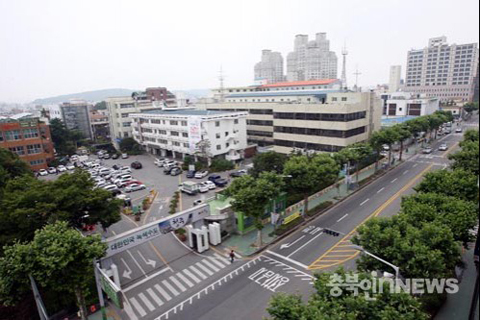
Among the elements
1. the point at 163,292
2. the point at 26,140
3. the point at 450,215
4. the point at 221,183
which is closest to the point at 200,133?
the point at 221,183

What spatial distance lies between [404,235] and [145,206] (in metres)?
31.4

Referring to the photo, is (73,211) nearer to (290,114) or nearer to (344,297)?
(344,297)

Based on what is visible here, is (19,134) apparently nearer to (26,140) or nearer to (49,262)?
(26,140)

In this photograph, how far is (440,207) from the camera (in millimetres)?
19375

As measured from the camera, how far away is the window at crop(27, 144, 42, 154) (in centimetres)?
6100

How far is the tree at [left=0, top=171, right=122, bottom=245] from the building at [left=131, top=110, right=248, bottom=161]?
1262 inches

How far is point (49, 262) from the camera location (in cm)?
1430

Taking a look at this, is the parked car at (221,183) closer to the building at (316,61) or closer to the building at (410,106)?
the building at (410,106)

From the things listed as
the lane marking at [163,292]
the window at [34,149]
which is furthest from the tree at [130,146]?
the lane marking at [163,292]

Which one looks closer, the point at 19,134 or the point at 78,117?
the point at 19,134

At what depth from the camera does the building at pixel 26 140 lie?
5809cm

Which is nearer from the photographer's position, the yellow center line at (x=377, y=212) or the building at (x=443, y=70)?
the yellow center line at (x=377, y=212)

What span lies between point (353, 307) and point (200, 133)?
160 feet

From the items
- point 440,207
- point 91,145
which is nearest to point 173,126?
point 91,145
